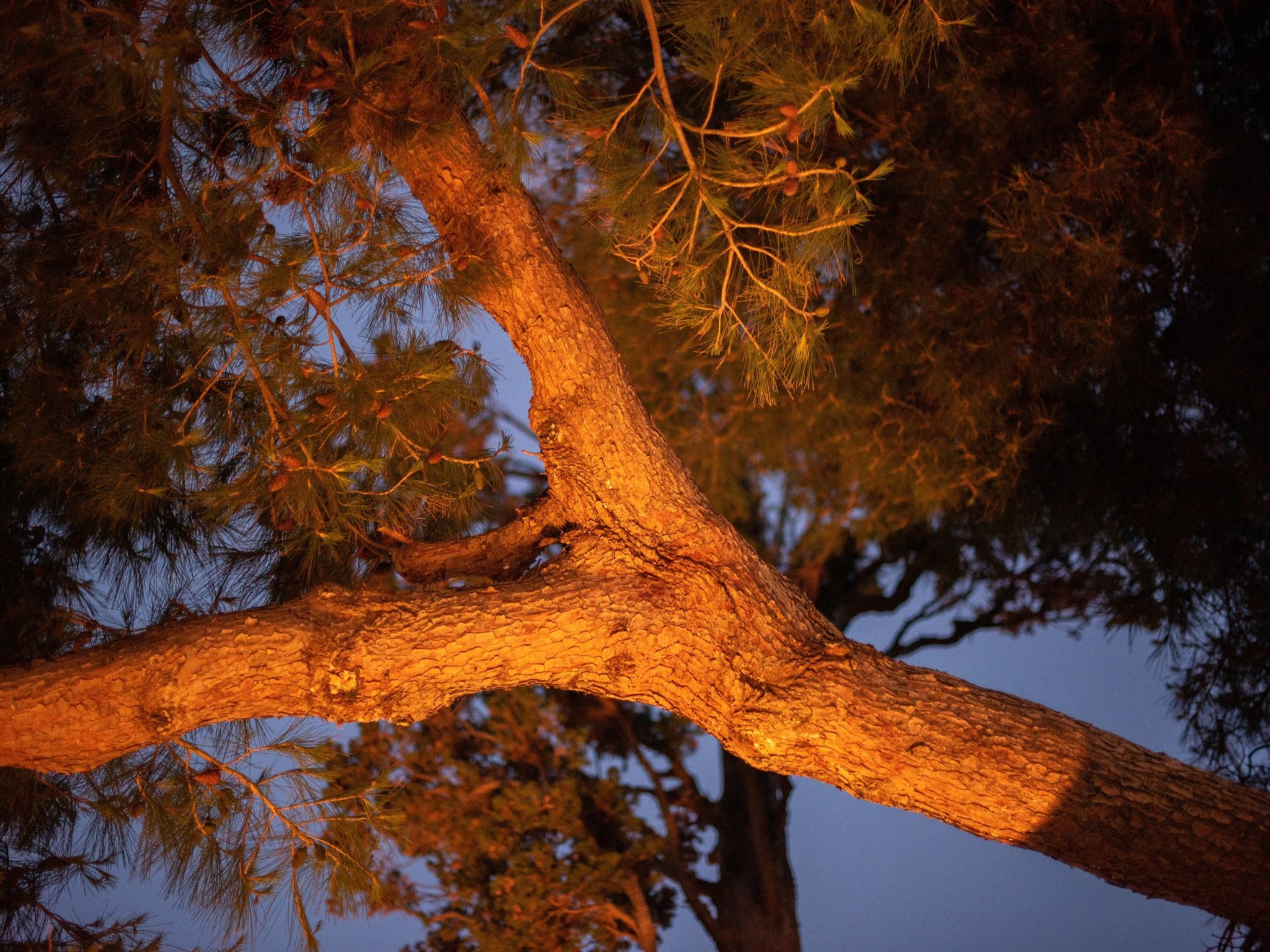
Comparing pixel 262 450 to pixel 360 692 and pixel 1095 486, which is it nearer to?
pixel 360 692

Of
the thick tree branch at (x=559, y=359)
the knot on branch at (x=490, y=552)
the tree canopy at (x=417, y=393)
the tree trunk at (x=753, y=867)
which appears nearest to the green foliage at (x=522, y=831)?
the tree trunk at (x=753, y=867)

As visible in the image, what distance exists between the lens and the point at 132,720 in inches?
57.6

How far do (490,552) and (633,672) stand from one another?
1.09ft

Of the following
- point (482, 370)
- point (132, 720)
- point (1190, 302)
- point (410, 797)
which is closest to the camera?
point (132, 720)

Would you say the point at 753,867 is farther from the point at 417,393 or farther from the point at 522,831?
the point at 417,393

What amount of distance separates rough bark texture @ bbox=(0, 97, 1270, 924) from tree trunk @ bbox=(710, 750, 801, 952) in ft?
5.14

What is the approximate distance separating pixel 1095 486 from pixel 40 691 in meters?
2.29

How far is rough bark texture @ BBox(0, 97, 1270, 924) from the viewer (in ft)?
4.85

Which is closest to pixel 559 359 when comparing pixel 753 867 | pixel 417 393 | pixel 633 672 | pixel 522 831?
pixel 417 393

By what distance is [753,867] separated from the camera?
3186mm

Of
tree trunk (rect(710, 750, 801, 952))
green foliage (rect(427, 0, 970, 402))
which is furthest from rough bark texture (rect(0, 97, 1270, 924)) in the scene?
tree trunk (rect(710, 750, 801, 952))

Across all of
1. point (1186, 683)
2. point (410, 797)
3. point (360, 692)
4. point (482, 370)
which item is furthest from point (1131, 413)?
point (410, 797)

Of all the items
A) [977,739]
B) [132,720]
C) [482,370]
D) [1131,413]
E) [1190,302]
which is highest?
[1190,302]

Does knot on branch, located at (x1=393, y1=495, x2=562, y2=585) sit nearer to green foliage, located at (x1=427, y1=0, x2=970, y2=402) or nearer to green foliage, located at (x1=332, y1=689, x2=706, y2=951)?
green foliage, located at (x1=427, y1=0, x2=970, y2=402)
